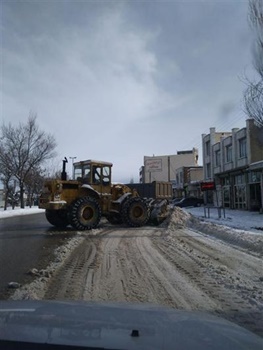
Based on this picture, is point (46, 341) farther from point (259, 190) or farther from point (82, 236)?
point (259, 190)

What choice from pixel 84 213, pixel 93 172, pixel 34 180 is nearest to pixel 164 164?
pixel 34 180

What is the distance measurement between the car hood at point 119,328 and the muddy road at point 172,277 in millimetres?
2170

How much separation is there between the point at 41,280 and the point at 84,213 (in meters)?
11.4

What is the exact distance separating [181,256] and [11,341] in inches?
336

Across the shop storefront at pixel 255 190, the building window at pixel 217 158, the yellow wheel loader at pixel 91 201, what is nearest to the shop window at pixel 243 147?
the shop storefront at pixel 255 190

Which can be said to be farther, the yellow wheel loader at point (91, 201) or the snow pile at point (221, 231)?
the yellow wheel loader at point (91, 201)

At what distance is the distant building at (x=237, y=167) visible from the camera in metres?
37.3

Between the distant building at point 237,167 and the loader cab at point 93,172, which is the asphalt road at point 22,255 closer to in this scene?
the loader cab at point 93,172

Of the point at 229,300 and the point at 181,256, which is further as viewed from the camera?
the point at 181,256

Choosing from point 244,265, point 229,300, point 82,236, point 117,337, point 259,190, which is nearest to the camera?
point 117,337

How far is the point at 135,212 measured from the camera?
21.3 m

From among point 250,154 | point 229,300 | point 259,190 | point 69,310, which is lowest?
point 229,300

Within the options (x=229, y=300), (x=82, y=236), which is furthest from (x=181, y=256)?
(x=82, y=236)

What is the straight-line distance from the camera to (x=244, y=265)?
9461 millimetres
